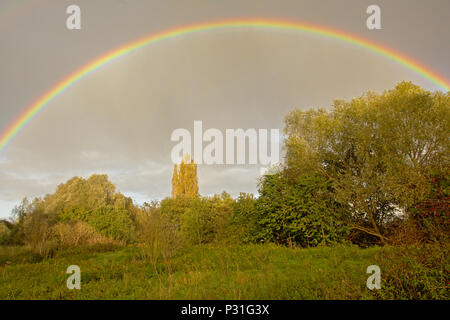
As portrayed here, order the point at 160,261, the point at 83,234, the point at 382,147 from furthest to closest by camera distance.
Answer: the point at 83,234 → the point at 382,147 → the point at 160,261

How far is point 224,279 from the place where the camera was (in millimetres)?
7023

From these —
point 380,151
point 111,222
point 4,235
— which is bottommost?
point 4,235

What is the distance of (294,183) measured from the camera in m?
15.1

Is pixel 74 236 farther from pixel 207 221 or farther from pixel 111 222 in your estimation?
pixel 207 221

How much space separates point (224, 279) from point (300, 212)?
303 inches

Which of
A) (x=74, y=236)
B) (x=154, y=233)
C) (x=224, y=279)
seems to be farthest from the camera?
(x=74, y=236)

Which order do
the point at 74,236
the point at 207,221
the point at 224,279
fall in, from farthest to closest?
the point at 207,221 < the point at 74,236 < the point at 224,279

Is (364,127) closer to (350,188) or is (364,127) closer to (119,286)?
(350,188)

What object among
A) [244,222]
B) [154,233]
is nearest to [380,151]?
[244,222]

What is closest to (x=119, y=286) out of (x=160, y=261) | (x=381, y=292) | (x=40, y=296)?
(x=40, y=296)

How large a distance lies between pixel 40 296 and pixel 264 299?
245 inches

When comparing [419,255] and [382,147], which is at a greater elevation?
[382,147]

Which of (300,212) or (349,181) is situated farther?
(349,181)
